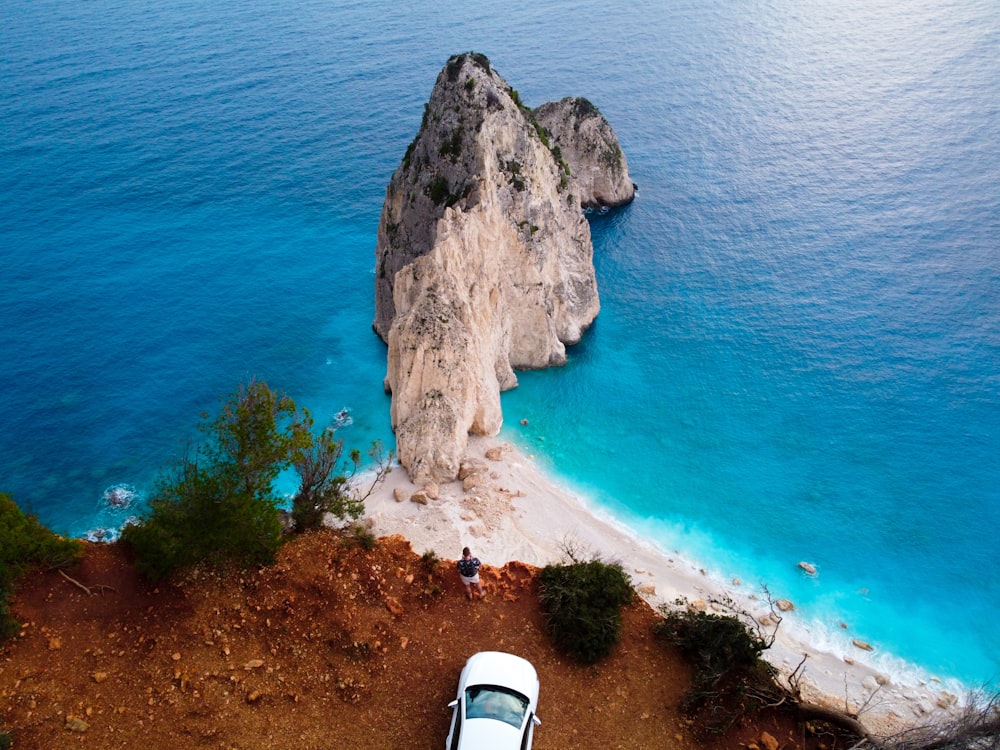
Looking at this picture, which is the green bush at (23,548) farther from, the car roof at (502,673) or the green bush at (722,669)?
the green bush at (722,669)

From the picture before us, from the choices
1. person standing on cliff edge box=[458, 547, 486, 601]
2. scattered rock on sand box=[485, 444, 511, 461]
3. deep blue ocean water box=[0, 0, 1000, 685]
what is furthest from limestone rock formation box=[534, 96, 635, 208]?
person standing on cliff edge box=[458, 547, 486, 601]

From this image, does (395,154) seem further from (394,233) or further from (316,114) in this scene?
(394,233)

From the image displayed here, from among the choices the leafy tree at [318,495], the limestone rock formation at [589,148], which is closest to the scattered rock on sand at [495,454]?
the leafy tree at [318,495]

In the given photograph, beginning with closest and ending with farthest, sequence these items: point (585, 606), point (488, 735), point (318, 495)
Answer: point (488, 735) → point (585, 606) → point (318, 495)

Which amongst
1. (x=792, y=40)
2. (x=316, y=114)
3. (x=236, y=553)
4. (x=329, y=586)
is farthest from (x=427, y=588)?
(x=792, y=40)

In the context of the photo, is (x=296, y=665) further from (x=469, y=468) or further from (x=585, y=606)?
(x=469, y=468)

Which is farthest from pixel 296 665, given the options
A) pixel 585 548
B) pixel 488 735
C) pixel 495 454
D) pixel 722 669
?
pixel 495 454
